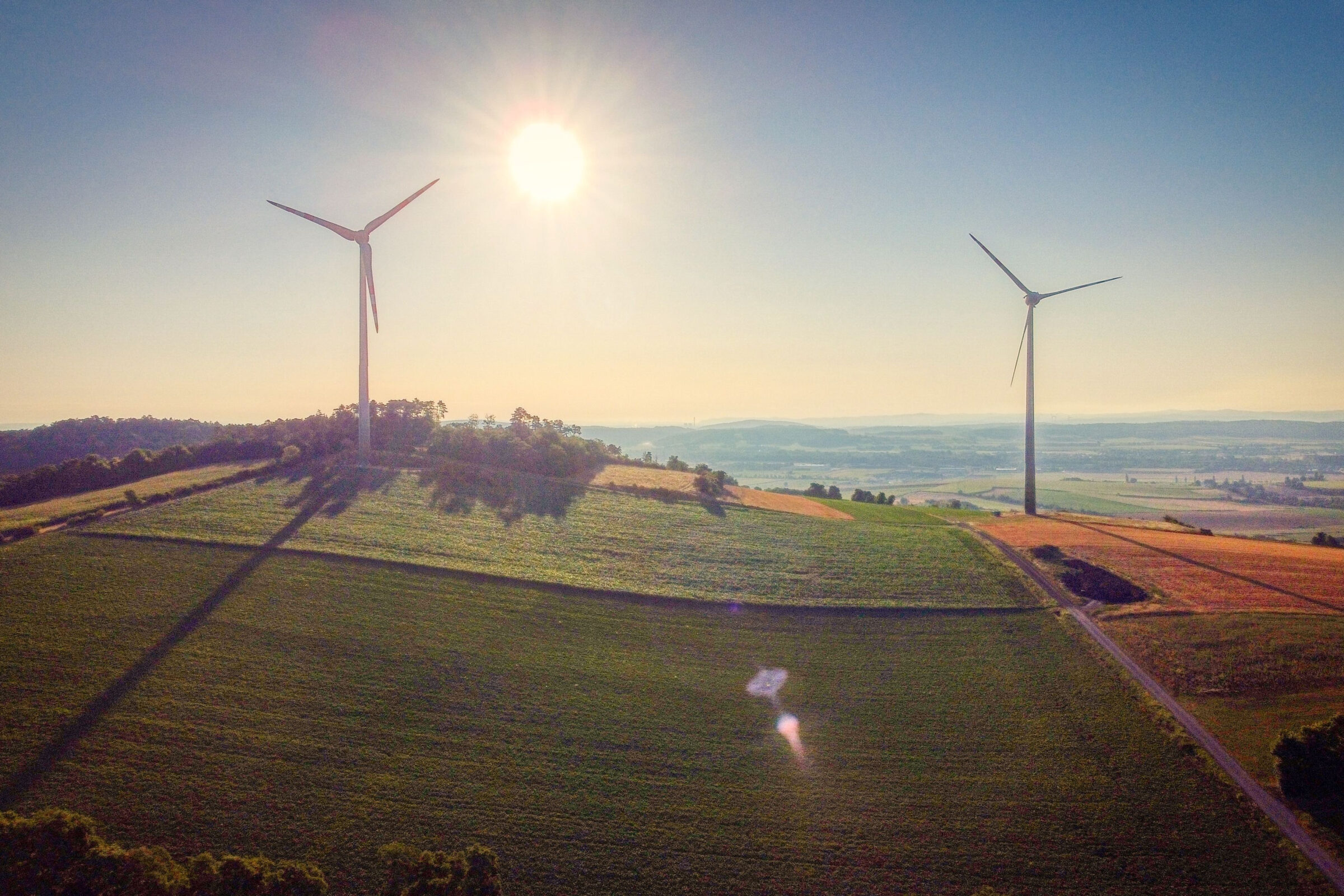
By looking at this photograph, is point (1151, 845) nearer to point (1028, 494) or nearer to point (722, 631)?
point (722, 631)

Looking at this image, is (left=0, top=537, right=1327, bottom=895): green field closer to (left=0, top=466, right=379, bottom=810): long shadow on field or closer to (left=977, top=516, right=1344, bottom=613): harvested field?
(left=0, top=466, right=379, bottom=810): long shadow on field

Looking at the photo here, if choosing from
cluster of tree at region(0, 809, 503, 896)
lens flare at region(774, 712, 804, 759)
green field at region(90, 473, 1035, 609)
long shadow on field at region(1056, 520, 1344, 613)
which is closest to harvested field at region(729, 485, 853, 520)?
green field at region(90, 473, 1035, 609)

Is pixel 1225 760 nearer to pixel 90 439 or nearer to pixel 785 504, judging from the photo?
pixel 785 504

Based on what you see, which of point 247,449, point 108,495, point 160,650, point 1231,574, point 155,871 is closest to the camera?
point 155,871

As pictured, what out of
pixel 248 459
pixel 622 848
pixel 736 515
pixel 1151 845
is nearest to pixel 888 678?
pixel 1151 845

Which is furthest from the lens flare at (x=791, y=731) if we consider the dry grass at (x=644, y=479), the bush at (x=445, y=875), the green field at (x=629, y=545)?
the dry grass at (x=644, y=479)

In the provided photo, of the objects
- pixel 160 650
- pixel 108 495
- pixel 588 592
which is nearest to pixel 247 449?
pixel 108 495
